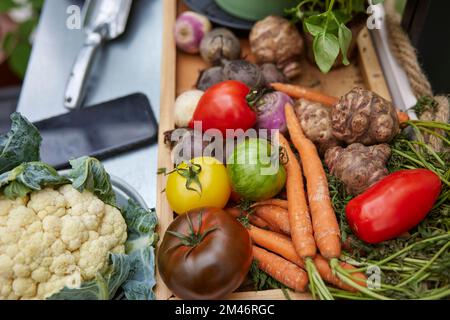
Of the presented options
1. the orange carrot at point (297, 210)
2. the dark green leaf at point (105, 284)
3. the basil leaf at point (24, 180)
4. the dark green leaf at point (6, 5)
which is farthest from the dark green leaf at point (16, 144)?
the dark green leaf at point (6, 5)

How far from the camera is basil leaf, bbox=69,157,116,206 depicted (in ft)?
2.98

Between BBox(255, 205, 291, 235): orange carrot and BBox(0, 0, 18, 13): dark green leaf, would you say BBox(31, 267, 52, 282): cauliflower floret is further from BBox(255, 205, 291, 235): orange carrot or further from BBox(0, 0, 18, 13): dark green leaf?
BBox(0, 0, 18, 13): dark green leaf

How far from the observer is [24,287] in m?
0.83

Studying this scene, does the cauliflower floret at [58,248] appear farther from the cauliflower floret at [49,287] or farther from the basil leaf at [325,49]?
the basil leaf at [325,49]

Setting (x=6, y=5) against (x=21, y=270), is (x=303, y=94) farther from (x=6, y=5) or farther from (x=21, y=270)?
(x=6, y=5)

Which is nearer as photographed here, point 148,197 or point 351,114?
point 351,114

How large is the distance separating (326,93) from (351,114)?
1.07 feet

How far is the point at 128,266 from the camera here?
918 mm

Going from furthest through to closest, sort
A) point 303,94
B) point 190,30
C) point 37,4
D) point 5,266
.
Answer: point 37,4 → point 190,30 → point 303,94 → point 5,266

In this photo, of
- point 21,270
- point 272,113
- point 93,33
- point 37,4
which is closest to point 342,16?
point 272,113

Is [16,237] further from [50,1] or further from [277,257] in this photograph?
[50,1]

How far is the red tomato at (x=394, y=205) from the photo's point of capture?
0.87 metres

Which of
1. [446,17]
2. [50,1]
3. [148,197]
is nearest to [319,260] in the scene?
[148,197]

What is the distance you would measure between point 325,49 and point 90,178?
1.82ft
